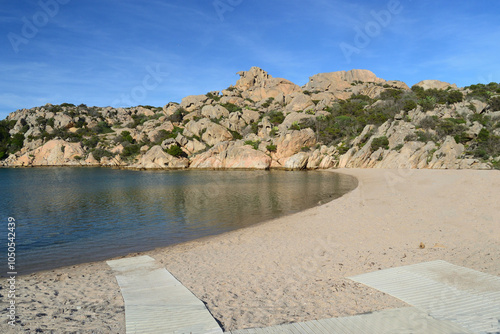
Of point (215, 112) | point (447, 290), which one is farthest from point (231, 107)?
point (447, 290)

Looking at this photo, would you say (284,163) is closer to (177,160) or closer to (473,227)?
(177,160)

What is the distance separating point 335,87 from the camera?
124 m

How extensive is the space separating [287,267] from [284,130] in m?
69.8

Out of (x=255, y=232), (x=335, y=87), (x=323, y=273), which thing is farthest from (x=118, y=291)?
(x=335, y=87)

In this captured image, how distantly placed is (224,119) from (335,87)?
2071 inches

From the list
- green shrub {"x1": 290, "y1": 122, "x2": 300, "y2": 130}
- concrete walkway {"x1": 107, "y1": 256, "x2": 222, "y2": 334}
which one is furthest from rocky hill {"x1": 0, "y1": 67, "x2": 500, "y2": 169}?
concrete walkway {"x1": 107, "y1": 256, "x2": 222, "y2": 334}

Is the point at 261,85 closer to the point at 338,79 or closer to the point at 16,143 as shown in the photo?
the point at 338,79

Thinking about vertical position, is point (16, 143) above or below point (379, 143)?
above

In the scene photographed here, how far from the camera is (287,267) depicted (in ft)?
29.3

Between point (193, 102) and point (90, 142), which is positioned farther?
point (193, 102)

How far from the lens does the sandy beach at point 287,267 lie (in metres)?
5.97

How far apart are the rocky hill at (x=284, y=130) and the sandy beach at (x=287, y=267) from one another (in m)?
38.8

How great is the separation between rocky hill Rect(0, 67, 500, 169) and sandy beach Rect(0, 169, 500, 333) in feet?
127

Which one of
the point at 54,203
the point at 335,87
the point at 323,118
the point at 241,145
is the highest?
the point at 335,87
